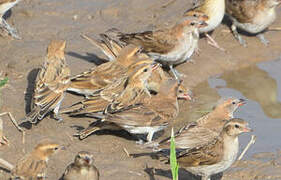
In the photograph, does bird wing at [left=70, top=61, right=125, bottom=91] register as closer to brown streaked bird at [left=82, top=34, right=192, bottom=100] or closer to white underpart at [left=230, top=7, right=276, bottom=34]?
brown streaked bird at [left=82, top=34, right=192, bottom=100]

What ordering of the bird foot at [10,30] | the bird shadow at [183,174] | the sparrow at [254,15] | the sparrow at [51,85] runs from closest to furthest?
the bird shadow at [183,174] → the sparrow at [51,85] → the bird foot at [10,30] → the sparrow at [254,15]

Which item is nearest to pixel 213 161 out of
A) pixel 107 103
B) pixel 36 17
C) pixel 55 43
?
pixel 107 103

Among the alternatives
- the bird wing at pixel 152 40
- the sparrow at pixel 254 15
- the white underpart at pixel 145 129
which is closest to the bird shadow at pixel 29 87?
the white underpart at pixel 145 129

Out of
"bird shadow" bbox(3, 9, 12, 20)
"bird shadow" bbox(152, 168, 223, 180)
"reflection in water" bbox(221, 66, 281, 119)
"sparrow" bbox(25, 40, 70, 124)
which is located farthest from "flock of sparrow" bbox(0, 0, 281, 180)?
"reflection in water" bbox(221, 66, 281, 119)

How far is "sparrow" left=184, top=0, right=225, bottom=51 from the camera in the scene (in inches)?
572

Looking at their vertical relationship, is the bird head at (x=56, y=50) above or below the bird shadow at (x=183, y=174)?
above

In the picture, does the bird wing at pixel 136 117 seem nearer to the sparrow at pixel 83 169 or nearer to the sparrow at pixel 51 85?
the sparrow at pixel 51 85

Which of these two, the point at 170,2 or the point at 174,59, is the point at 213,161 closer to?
the point at 174,59

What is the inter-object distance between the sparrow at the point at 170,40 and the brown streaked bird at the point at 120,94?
4.79 ft

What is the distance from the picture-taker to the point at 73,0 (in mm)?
15344

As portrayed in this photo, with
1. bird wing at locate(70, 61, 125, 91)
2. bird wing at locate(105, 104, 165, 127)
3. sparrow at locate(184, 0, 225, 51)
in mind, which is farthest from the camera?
sparrow at locate(184, 0, 225, 51)

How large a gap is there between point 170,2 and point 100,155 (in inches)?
236

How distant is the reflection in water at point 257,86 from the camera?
12.9m

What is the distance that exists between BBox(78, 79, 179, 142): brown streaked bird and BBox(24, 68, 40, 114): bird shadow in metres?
1.27
